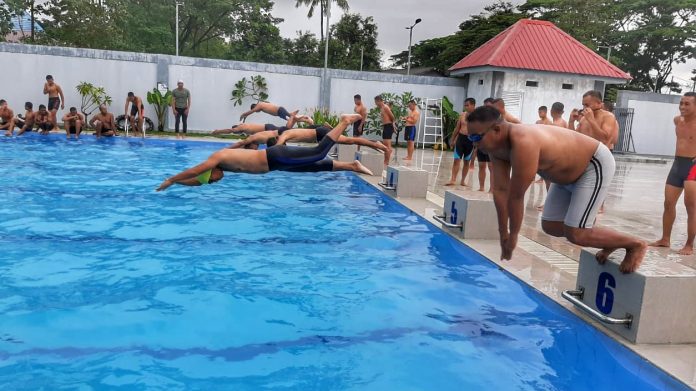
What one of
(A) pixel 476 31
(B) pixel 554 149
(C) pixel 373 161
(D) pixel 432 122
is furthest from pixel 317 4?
(B) pixel 554 149

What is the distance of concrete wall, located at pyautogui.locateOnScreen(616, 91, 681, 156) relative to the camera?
84.1 ft

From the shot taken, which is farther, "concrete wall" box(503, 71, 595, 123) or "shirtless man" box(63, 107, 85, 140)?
"concrete wall" box(503, 71, 595, 123)

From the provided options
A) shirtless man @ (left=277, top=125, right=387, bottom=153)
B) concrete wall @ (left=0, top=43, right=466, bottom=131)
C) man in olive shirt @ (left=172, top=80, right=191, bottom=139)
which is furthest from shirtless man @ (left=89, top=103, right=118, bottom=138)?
shirtless man @ (left=277, top=125, right=387, bottom=153)

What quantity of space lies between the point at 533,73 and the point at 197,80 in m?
12.8

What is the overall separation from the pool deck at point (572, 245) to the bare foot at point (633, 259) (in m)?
0.53

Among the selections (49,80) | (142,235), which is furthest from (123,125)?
(142,235)

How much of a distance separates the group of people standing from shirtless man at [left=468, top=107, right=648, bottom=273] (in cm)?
1639

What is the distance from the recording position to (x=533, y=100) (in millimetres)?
21094

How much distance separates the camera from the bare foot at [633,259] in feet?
13.5

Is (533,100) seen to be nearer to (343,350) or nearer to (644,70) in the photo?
(343,350)

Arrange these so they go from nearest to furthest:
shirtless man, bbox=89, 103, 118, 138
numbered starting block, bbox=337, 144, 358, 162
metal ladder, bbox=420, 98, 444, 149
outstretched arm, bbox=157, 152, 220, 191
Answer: outstretched arm, bbox=157, 152, 220, 191
numbered starting block, bbox=337, 144, 358, 162
shirtless man, bbox=89, 103, 118, 138
metal ladder, bbox=420, 98, 444, 149

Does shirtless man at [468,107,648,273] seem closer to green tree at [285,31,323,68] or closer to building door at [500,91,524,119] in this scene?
building door at [500,91,524,119]

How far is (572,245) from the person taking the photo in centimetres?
698

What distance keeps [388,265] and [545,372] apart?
8.71ft
